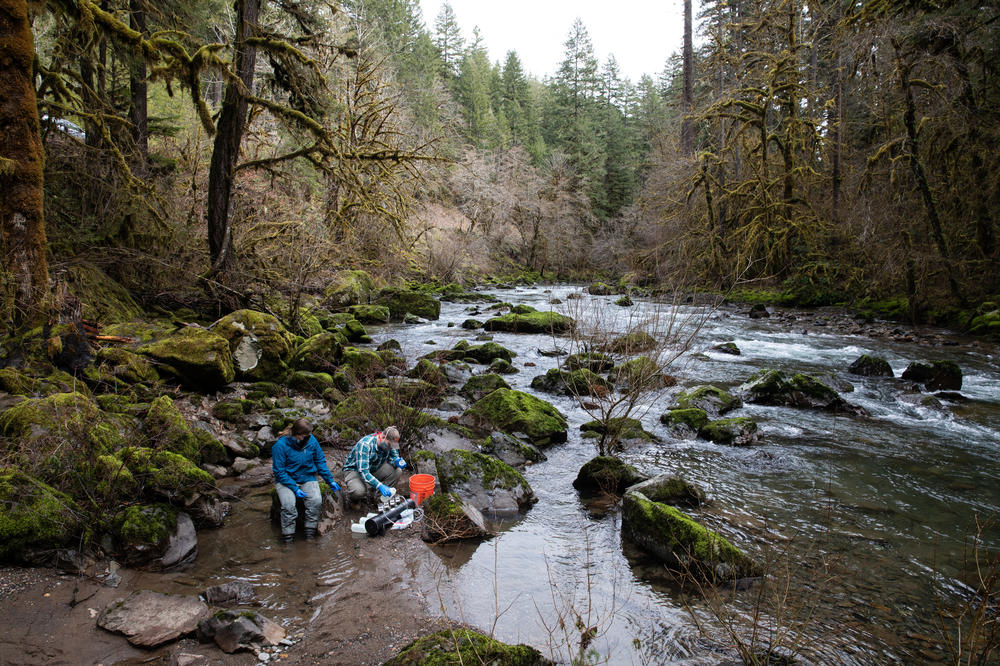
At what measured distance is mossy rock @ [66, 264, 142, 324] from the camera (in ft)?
28.4

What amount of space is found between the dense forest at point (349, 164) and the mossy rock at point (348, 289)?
1.08m

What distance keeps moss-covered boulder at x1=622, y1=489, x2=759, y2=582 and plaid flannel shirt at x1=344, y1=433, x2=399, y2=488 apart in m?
2.78

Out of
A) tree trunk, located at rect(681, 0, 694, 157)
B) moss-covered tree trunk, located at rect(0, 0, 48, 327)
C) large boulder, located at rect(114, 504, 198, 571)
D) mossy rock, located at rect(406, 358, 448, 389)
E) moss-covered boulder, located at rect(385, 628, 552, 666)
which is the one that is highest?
tree trunk, located at rect(681, 0, 694, 157)

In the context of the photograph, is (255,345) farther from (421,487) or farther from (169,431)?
(421,487)

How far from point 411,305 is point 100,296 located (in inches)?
422

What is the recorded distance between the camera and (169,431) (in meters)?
5.21

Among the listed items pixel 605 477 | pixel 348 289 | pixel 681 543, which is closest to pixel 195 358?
pixel 605 477

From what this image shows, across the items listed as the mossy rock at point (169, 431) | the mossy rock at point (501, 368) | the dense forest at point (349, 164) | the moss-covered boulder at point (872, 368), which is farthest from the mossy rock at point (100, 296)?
the moss-covered boulder at point (872, 368)

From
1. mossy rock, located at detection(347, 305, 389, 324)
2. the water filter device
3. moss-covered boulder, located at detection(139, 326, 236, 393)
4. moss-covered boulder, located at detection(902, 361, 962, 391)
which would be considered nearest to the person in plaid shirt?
the water filter device

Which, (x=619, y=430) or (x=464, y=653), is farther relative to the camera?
(x=619, y=430)

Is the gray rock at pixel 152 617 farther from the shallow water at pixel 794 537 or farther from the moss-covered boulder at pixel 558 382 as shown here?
the moss-covered boulder at pixel 558 382

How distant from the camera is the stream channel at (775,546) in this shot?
3.98 meters

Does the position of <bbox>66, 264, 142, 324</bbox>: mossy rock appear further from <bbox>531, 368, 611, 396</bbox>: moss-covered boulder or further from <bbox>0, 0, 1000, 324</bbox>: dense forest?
<bbox>531, 368, 611, 396</bbox>: moss-covered boulder

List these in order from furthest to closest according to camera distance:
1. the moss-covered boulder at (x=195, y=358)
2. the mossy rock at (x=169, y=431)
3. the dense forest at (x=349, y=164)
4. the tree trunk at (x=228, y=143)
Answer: the tree trunk at (x=228, y=143) → the dense forest at (x=349, y=164) → the moss-covered boulder at (x=195, y=358) → the mossy rock at (x=169, y=431)
